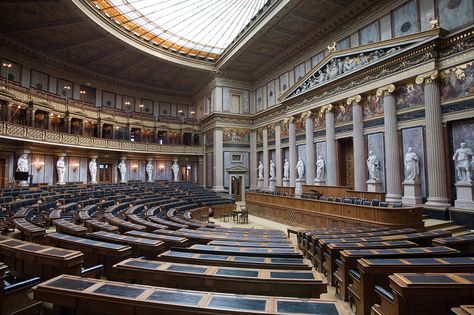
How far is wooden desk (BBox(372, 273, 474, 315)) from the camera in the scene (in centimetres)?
199

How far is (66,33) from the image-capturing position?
56.6 ft

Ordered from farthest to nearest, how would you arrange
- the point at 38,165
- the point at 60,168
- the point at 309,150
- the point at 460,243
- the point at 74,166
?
the point at 74,166
the point at 60,168
the point at 38,165
the point at 309,150
the point at 460,243

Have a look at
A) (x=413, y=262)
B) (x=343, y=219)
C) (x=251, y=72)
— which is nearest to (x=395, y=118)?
(x=343, y=219)

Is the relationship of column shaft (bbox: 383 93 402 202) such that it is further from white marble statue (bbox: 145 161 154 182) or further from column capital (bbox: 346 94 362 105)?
white marble statue (bbox: 145 161 154 182)

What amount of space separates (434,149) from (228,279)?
1097 cm

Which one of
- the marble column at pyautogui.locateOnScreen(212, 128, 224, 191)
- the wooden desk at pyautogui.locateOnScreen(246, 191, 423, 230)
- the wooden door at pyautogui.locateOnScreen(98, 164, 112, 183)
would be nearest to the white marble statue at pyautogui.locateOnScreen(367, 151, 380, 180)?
the wooden desk at pyautogui.locateOnScreen(246, 191, 423, 230)

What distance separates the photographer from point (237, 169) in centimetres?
2316

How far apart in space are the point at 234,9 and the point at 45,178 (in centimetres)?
1804

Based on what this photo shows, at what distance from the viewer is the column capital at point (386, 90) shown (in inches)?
456

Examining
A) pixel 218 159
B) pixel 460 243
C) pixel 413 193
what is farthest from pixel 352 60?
pixel 218 159

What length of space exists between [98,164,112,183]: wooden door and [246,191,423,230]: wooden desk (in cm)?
1461

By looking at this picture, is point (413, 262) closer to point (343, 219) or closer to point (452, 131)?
point (343, 219)

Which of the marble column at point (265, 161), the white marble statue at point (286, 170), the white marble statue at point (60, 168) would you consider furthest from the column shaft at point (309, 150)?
the white marble statue at point (60, 168)

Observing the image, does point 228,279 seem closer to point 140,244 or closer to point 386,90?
point 140,244
